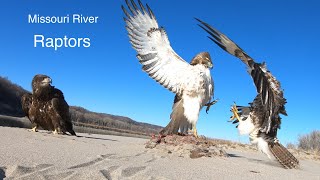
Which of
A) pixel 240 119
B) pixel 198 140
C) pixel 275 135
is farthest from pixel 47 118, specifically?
pixel 275 135

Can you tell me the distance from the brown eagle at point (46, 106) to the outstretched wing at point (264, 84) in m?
3.22

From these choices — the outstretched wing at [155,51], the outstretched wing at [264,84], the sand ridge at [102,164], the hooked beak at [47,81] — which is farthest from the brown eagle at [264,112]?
the hooked beak at [47,81]

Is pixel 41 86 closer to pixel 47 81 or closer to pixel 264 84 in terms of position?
pixel 47 81

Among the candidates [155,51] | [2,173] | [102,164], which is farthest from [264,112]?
[2,173]

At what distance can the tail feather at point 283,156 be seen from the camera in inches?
275

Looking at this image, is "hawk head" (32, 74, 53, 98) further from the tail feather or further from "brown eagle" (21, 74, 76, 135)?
the tail feather

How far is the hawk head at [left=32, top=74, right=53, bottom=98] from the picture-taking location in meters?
8.21

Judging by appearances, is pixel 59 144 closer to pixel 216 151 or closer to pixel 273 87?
pixel 216 151

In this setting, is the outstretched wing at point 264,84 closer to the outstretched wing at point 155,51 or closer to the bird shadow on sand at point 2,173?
the outstretched wing at point 155,51

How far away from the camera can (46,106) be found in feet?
27.1

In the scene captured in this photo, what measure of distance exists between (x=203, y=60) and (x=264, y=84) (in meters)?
1.41

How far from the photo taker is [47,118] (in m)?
8.30

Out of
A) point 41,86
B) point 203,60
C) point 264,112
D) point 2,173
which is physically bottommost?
point 2,173

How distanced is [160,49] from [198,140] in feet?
6.97
